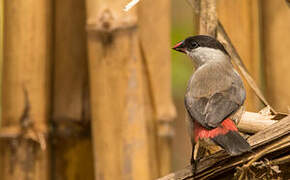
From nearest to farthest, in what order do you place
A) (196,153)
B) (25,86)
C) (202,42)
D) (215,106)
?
(215,106), (196,153), (202,42), (25,86)

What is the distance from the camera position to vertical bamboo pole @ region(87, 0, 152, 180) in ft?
6.37

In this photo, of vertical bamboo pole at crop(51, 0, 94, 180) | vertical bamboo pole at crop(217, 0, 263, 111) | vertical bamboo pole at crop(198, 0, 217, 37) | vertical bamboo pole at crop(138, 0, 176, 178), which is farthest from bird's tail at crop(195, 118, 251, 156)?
vertical bamboo pole at crop(51, 0, 94, 180)

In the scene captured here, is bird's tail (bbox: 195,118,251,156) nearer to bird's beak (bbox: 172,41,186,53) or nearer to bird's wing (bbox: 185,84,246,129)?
bird's wing (bbox: 185,84,246,129)

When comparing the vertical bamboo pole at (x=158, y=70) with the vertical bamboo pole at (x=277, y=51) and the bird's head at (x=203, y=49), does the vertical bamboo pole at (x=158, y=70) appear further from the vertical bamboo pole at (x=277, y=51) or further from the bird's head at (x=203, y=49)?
the vertical bamboo pole at (x=277, y=51)

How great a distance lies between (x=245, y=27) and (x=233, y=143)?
60 cm

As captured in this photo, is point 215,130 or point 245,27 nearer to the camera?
point 215,130

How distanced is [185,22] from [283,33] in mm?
1317

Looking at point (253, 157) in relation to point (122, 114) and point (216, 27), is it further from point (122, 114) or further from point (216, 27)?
point (122, 114)

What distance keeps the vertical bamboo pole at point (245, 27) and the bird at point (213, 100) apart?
0.06 metres

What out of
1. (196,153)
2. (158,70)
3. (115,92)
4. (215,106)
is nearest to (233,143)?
(215,106)

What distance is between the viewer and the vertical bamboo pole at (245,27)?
185 cm

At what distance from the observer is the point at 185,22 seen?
318cm

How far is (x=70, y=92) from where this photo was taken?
7.10 feet

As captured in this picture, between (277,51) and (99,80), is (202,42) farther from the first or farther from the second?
(99,80)
